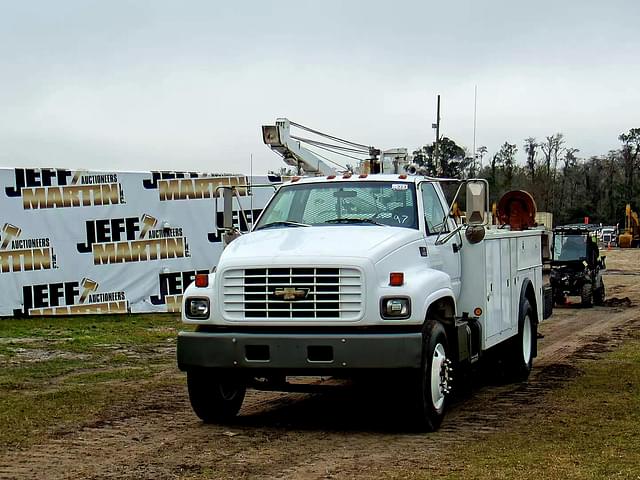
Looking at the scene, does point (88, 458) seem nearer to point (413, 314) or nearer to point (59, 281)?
point (413, 314)

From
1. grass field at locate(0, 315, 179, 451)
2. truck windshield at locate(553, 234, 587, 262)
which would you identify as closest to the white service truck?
grass field at locate(0, 315, 179, 451)

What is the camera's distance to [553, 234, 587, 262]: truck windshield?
96.8 ft

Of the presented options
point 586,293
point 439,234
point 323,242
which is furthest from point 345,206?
point 586,293

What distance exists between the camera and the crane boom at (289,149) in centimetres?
2241

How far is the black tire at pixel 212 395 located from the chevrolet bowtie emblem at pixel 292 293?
1.06 m

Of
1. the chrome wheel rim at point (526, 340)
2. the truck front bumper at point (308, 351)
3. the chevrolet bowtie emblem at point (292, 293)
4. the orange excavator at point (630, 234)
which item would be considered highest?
the chevrolet bowtie emblem at point (292, 293)

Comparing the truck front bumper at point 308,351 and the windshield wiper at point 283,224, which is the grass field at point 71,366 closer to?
the truck front bumper at point 308,351

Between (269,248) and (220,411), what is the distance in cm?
171

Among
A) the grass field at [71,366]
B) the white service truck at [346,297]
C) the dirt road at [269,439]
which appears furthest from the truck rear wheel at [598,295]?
the white service truck at [346,297]

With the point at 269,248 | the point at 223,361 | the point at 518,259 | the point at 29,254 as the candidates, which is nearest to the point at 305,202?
the point at 269,248

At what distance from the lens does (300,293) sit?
903cm

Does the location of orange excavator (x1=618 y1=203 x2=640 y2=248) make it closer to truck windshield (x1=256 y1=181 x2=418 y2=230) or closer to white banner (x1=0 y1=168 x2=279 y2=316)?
white banner (x1=0 y1=168 x2=279 y2=316)

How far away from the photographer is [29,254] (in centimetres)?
2127

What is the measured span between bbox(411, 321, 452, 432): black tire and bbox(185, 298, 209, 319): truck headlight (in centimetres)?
198
